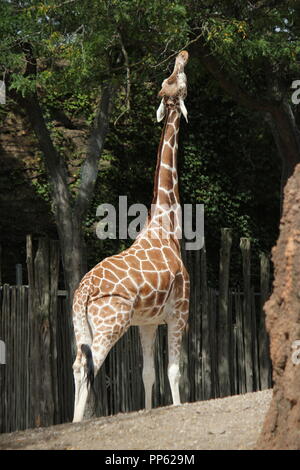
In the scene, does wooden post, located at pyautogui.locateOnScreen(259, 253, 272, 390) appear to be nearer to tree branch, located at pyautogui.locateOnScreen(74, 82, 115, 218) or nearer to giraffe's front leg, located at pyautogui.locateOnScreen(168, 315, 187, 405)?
tree branch, located at pyautogui.locateOnScreen(74, 82, 115, 218)

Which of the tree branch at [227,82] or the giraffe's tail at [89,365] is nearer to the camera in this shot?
the giraffe's tail at [89,365]

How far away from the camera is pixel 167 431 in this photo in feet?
16.5

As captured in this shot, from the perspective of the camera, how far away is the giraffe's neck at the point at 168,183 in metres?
8.06

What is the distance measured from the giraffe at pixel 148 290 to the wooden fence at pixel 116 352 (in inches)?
64.5

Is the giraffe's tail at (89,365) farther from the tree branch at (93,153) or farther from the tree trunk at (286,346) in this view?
the tree branch at (93,153)

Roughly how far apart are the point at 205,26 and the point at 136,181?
3.35 meters

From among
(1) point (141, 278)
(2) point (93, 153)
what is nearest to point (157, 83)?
(2) point (93, 153)

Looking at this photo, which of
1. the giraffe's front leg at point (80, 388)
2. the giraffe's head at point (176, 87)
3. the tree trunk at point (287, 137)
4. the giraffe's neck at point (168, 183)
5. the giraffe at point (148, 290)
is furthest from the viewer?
the tree trunk at point (287, 137)

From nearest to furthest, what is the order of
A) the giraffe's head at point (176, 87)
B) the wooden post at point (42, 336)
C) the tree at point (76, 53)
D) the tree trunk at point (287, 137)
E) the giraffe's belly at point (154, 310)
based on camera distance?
the giraffe's belly at point (154, 310) < the giraffe's head at point (176, 87) < the tree at point (76, 53) < the wooden post at point (42, 336) < the tree trunk at point (287, 137)

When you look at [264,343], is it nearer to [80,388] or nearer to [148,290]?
[148,290]

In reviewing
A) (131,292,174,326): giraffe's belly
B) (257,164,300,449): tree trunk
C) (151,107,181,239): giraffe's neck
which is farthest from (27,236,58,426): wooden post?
(257,164,300,449): tree trunk

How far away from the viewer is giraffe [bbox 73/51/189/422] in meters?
7.06

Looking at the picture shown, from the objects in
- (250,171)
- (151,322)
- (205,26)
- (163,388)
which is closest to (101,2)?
(205,26)

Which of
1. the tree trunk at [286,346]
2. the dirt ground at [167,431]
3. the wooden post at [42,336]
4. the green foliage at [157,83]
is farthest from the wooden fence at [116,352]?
the tree trunk at [286,346]
